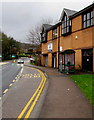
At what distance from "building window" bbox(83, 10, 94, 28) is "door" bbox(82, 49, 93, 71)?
10.8ft

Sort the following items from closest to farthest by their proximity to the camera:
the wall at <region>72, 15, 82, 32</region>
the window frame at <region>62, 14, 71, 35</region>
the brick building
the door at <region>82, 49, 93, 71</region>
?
the door at <region>82, 49, 93, 71</region>
the brick building
the wall at <region>72, 15, 82, 32</region>
the window frame at <region>62, 14, 71, 35</region>

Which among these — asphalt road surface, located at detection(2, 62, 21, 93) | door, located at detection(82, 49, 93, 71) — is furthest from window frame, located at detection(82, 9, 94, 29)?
asphalt road surface, located at detection(2, 62, 21, 93)

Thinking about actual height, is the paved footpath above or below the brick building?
below

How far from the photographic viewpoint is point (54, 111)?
575cm

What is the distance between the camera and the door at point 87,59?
17.2m

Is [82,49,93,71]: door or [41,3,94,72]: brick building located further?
[41,3,94,72]: brick building

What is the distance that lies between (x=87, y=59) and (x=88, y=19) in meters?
4.99

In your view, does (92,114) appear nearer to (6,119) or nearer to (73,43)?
(6,119)

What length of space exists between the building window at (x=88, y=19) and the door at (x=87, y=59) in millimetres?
3279

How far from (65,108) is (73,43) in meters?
15.7

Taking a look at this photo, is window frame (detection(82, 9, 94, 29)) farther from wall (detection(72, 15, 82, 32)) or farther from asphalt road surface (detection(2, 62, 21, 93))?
asphalt road surface (detection(2, 62, 21, 93))

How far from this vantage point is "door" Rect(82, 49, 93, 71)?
56.6 feet

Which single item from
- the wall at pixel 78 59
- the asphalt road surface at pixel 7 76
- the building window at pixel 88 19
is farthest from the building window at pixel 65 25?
the asphalt road surface at pixel 7 76

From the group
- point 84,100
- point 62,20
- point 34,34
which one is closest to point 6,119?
point 84,100
